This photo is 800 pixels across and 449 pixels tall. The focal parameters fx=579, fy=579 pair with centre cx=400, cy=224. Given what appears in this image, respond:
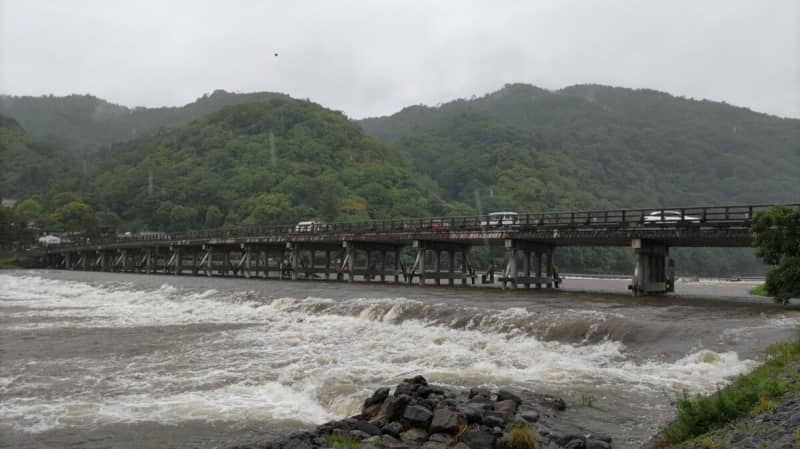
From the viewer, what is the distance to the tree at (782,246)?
22531mm

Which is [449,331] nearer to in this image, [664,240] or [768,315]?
[768,315]

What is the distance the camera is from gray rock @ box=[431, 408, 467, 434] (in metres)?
8.40

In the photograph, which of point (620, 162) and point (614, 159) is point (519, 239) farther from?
point (620, 162)

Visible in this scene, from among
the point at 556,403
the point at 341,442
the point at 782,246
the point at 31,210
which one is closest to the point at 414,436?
the point at 341,442

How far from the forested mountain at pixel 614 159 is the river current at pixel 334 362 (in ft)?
341

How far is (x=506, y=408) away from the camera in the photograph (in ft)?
31.0

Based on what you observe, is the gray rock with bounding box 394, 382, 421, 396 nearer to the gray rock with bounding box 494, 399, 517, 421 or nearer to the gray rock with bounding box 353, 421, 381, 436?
the gray rock with bounding box 353, 421, 381, 436

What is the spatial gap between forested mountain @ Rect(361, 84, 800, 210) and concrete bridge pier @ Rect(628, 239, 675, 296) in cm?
8954

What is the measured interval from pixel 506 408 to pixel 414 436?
1.82m

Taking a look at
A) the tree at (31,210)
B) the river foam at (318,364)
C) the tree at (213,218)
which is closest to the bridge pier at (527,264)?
the river foam at (318,364)

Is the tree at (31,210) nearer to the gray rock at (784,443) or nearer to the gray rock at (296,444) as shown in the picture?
the gray rock at (296,444)

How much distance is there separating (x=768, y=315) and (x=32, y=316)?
32.2m

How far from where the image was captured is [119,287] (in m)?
47.9

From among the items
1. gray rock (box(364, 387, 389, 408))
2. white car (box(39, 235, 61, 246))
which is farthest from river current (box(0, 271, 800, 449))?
white car (box(39, 235, 61, 246))
